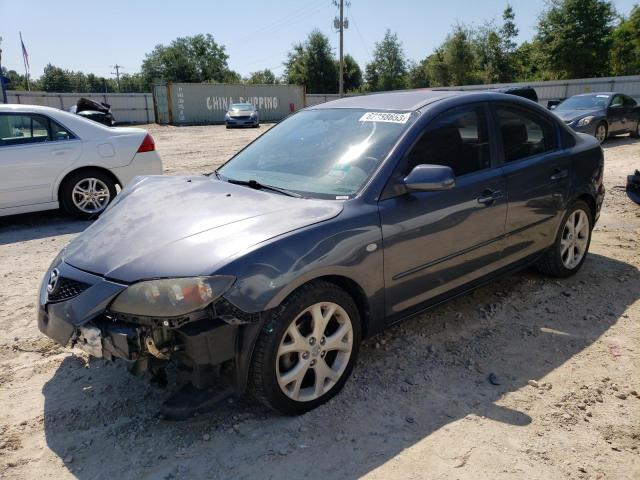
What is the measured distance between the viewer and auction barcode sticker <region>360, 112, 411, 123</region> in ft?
11.1

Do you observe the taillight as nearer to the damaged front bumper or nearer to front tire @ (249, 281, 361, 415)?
the damaged front bumper

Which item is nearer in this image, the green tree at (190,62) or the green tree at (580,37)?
the green tree at (580,37)

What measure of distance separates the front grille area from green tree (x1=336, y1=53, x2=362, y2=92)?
6371cm

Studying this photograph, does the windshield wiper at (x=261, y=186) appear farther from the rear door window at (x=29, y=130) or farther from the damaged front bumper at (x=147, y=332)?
the rear door window at (x=29, y=130)

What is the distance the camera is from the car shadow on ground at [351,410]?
246cm

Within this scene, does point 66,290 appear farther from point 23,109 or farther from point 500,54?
point 500,54

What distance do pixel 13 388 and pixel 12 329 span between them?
2.90ft

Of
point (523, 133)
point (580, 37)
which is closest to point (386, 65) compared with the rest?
point (580, 37)

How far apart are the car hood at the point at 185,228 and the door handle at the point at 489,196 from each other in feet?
3.82

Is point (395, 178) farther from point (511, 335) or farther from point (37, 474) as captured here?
point (37, 474)

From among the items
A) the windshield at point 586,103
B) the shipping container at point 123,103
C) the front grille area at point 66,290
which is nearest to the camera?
the front grille area at point 66,290

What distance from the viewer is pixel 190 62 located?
276ft

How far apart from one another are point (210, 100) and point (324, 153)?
33310mm

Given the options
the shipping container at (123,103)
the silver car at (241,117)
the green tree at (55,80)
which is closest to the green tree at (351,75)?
the shipping container at (123,103)
